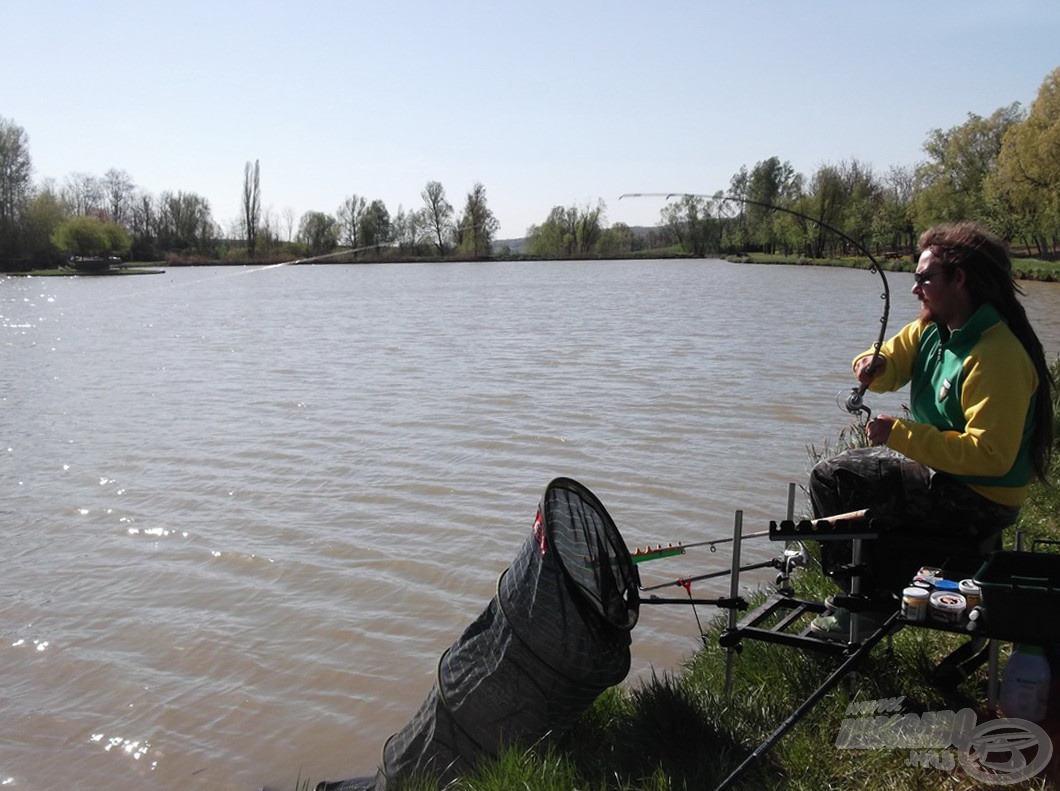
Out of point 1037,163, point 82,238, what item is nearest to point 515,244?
point 82,238

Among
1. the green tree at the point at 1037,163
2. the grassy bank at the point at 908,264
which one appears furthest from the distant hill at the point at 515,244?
the green tree at the point at 1037,163

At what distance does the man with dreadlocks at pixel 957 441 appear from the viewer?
3.13 meters

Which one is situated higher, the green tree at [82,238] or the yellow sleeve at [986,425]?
the green tree at [82,238]

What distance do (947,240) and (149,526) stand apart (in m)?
6.56

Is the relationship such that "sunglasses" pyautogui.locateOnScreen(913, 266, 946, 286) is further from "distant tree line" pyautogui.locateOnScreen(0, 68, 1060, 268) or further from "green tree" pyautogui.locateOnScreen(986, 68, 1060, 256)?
"green tree" pyautogui.locateOnScreen(986, 68, 1060, 256)

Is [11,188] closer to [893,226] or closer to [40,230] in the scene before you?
[40,230]

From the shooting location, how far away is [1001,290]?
3.29 m

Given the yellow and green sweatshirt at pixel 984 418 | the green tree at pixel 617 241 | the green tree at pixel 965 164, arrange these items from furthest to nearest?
1. the green tree at pixel 617 241
2. the green tree at pixel 965 164
3. the yellow and green sweatshirt at pixel 984 418

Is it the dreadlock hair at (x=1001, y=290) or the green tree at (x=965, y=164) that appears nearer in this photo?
the dreadlock hair at (x=1001, y=290)

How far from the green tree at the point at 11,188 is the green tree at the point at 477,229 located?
123ft

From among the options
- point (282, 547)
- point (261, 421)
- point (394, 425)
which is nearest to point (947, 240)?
point (282, 547)

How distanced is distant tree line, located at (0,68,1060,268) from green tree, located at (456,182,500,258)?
0.18 metres

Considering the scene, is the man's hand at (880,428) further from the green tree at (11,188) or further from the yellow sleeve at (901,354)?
the green tree at (11,188)

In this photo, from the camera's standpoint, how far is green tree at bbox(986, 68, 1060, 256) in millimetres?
43688
